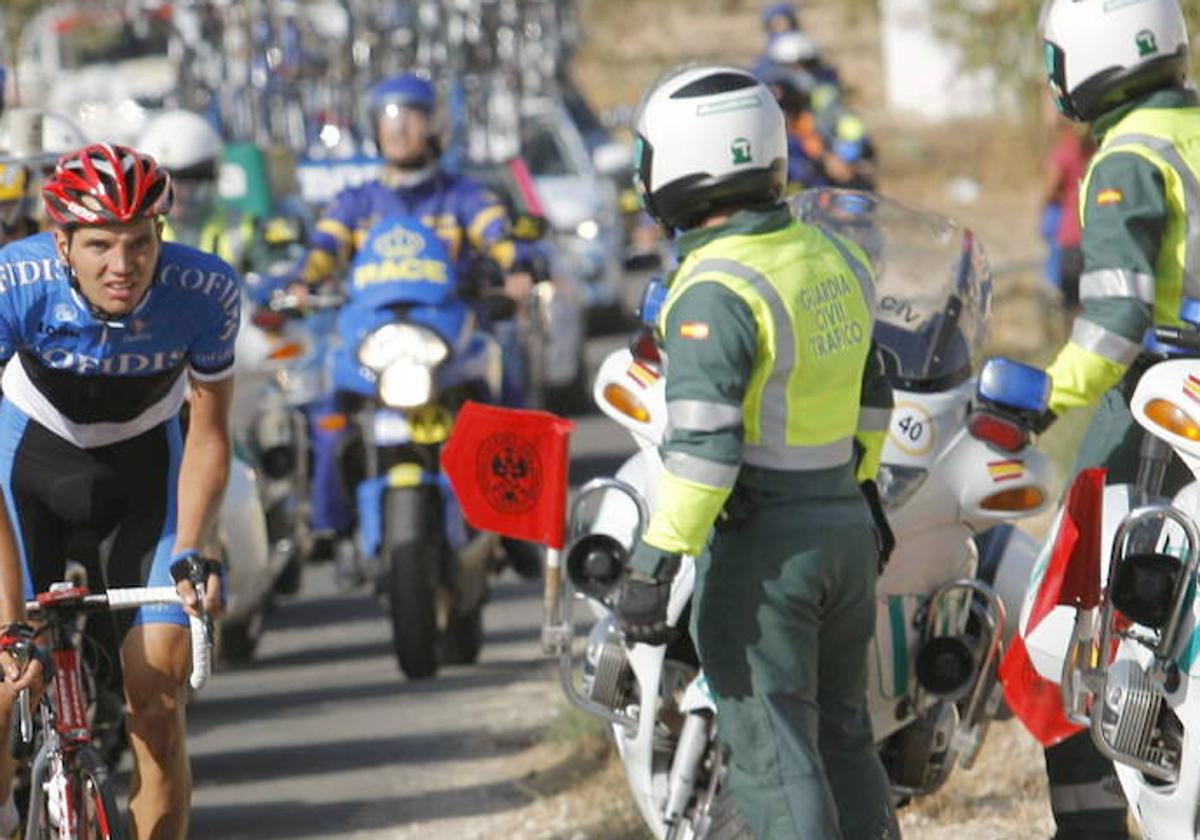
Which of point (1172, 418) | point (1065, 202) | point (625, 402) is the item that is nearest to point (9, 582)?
point (625, 402)

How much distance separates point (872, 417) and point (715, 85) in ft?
2.67

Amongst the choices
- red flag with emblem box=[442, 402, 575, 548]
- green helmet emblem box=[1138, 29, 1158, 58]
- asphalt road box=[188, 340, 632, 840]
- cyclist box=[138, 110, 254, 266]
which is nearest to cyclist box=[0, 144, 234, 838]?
red flag with emblem box=[442, 402, 575, 548]

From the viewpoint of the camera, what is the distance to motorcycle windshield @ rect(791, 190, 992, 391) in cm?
756

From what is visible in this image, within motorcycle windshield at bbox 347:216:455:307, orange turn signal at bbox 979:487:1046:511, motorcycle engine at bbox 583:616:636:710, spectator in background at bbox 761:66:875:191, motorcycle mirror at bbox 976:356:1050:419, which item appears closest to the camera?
motorcycle mirror at bbox 976:356:1050:419

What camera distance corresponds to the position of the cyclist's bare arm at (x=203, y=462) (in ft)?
23.3

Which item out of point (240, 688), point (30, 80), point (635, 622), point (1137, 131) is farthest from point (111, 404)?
point (30, 80)

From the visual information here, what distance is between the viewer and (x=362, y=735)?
1020 centimetres

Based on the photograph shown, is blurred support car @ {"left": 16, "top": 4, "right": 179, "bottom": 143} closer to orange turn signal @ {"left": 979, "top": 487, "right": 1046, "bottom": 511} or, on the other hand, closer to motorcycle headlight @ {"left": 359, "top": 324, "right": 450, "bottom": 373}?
motorcycle headlight @ {"left": 359, "top": 324, "right": 450, "bottom": 373}

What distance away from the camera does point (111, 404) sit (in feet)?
24.2

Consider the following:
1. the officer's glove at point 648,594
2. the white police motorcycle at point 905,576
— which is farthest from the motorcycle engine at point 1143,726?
the officer's glove at point 648,594

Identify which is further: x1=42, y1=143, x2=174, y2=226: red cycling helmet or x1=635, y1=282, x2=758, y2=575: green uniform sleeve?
x1=42, y1=143, x2=174, y2=226: red cycling helmet

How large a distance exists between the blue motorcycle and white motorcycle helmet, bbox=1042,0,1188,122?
3.80m

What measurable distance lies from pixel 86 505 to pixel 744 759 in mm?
1898

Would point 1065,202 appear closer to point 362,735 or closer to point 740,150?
point 362,735
